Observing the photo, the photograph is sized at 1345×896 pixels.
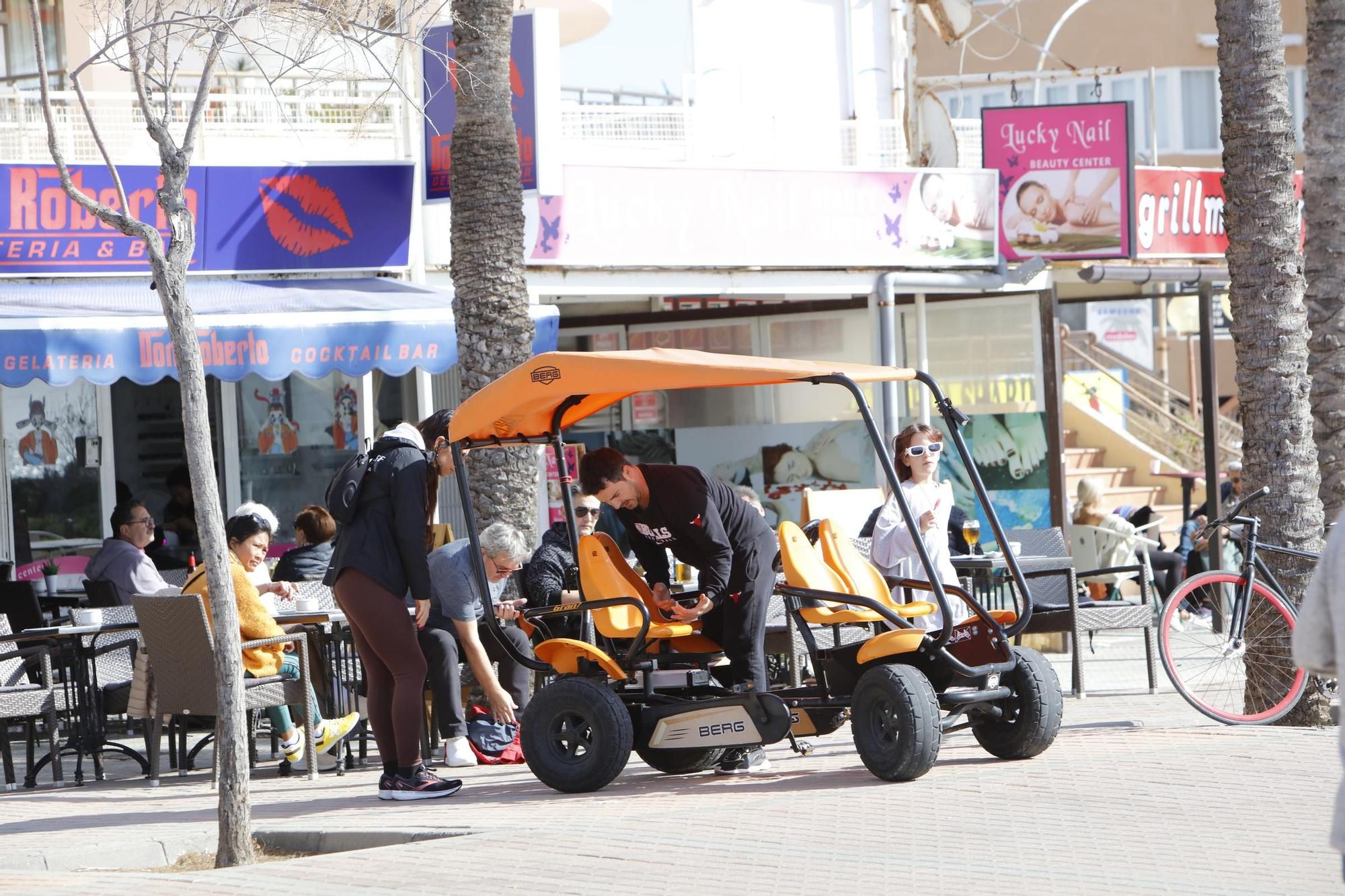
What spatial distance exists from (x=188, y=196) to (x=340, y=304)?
204 cm

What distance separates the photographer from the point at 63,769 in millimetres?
10109

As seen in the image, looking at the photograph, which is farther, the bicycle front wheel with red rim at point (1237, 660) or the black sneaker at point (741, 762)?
the bicycle front wheel with red rim at point (1237, 660)

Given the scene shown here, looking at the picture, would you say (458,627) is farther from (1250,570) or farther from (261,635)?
(1250,570)

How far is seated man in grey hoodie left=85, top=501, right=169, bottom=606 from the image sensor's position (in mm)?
10906

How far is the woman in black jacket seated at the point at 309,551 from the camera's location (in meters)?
10.8

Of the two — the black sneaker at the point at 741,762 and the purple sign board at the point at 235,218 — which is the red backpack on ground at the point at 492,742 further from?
the purple sign board at the point at 235,218

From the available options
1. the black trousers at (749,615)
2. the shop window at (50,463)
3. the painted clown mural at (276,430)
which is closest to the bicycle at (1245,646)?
the black trousers at (749,615)

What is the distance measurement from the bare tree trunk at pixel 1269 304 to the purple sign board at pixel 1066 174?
6.83 m

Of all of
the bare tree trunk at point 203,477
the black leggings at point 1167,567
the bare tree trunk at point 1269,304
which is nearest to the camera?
the bare tree trunk at point 203,477

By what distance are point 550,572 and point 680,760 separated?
1.71 m

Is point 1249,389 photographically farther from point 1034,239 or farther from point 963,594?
point 1034,239

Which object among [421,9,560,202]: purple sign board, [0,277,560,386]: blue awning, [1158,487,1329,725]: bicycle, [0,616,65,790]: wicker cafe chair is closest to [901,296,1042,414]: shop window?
[421,9,560,202]: purple sign board

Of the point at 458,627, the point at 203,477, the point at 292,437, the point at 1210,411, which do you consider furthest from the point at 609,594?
the point at 1210,411

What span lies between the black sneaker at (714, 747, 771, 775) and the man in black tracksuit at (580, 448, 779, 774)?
521 mm
